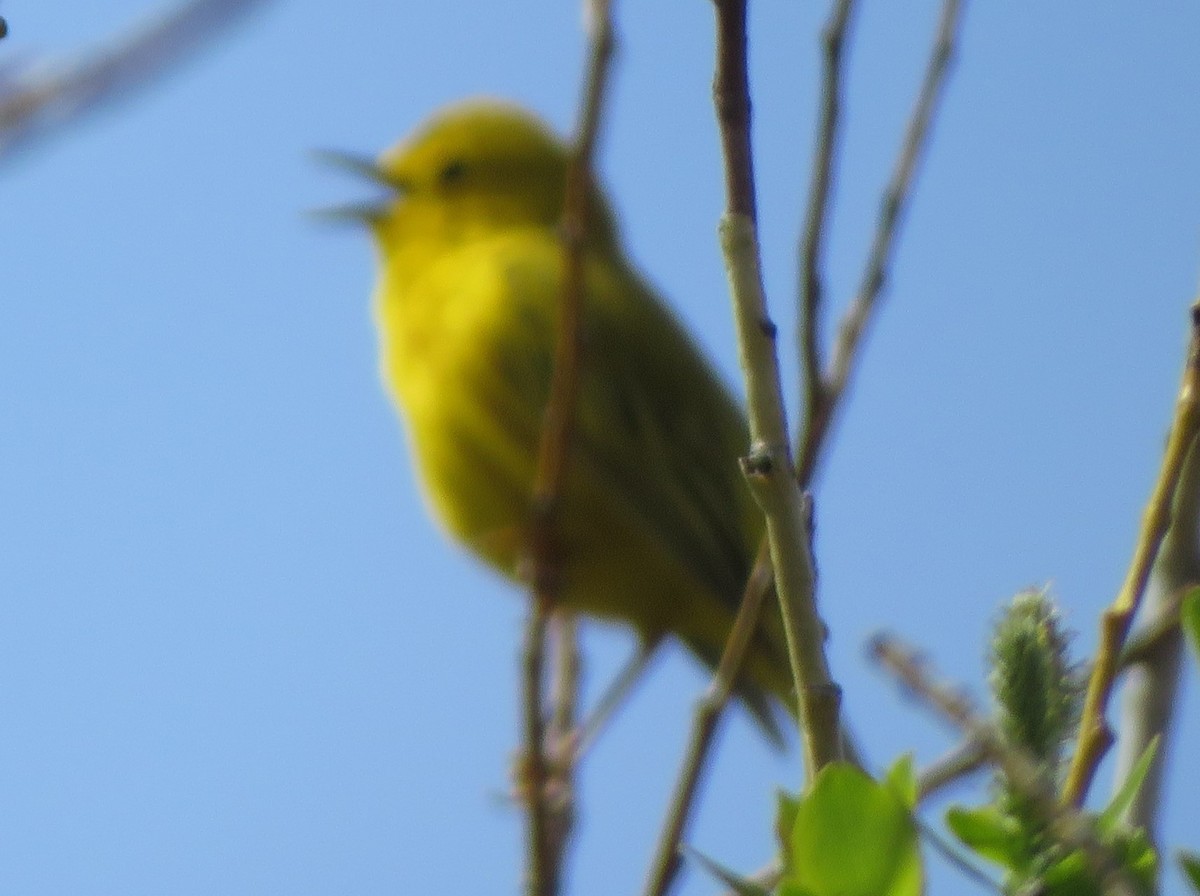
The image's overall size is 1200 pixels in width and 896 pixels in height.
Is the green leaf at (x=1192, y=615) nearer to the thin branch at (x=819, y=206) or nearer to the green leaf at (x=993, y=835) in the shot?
the green leaf at (x=993, y=835)

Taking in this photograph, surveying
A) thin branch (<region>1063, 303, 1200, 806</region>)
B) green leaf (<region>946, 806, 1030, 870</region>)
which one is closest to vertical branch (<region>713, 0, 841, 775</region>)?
green leaf (<region>946, 806, 1030, 870</region>)

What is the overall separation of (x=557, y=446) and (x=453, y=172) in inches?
187

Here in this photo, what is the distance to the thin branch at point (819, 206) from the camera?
2.24 m

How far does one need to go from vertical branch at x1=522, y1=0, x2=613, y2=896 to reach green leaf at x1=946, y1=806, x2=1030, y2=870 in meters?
0.41

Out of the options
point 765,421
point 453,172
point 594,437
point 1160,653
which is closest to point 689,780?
point 765,421

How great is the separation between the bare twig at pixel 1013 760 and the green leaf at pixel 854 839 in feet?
0.39

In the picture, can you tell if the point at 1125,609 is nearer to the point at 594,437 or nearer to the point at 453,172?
the point at 594,437

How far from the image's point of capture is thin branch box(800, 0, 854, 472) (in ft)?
7.34

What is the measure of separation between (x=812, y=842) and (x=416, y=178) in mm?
5378

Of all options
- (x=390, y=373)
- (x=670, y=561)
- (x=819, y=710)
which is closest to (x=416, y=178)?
(x=390, y=373)

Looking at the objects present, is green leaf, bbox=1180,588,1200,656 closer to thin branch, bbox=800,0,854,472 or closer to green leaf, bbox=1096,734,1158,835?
green leaf, bbox=1096,734,1158,835

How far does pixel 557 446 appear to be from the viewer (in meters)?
2.17

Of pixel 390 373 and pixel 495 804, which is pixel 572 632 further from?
pixel 390 373

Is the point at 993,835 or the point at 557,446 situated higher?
the point at 557,446
